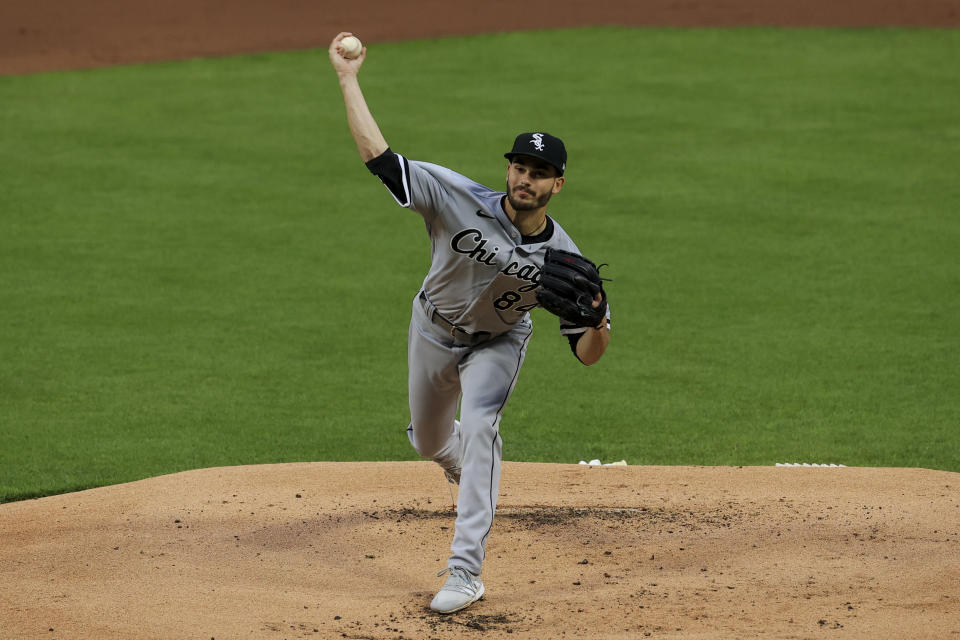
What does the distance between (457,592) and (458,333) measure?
1.11 meters

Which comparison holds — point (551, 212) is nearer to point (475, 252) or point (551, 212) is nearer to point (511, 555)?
point (511, 555)

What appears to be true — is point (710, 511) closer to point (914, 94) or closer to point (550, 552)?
point (550, 552)

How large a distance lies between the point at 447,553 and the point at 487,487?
752mm

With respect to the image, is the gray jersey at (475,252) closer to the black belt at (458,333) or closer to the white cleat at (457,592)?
the black belt at (458,333)

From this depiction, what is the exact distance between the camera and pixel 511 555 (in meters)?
5.61

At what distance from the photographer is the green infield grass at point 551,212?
26.5 ft

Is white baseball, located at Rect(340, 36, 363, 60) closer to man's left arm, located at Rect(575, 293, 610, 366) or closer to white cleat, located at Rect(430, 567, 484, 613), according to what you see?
man's left arm, located at Rect(575, 293, 610, 366)

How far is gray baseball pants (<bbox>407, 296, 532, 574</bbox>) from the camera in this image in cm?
491

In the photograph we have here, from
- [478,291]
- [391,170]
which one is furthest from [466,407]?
[391,170]

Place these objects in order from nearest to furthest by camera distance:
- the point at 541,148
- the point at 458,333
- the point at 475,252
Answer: the point at 541,148, the point at 475,252, the point at 458,333

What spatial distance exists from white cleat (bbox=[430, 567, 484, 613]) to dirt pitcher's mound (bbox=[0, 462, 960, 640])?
5cm

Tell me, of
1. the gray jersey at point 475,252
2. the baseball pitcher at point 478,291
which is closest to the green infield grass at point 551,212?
the baseball pitcher at point 478,291

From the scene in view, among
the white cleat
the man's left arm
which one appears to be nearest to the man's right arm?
the man's left arm

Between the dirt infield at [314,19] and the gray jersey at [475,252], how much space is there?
14.2m
